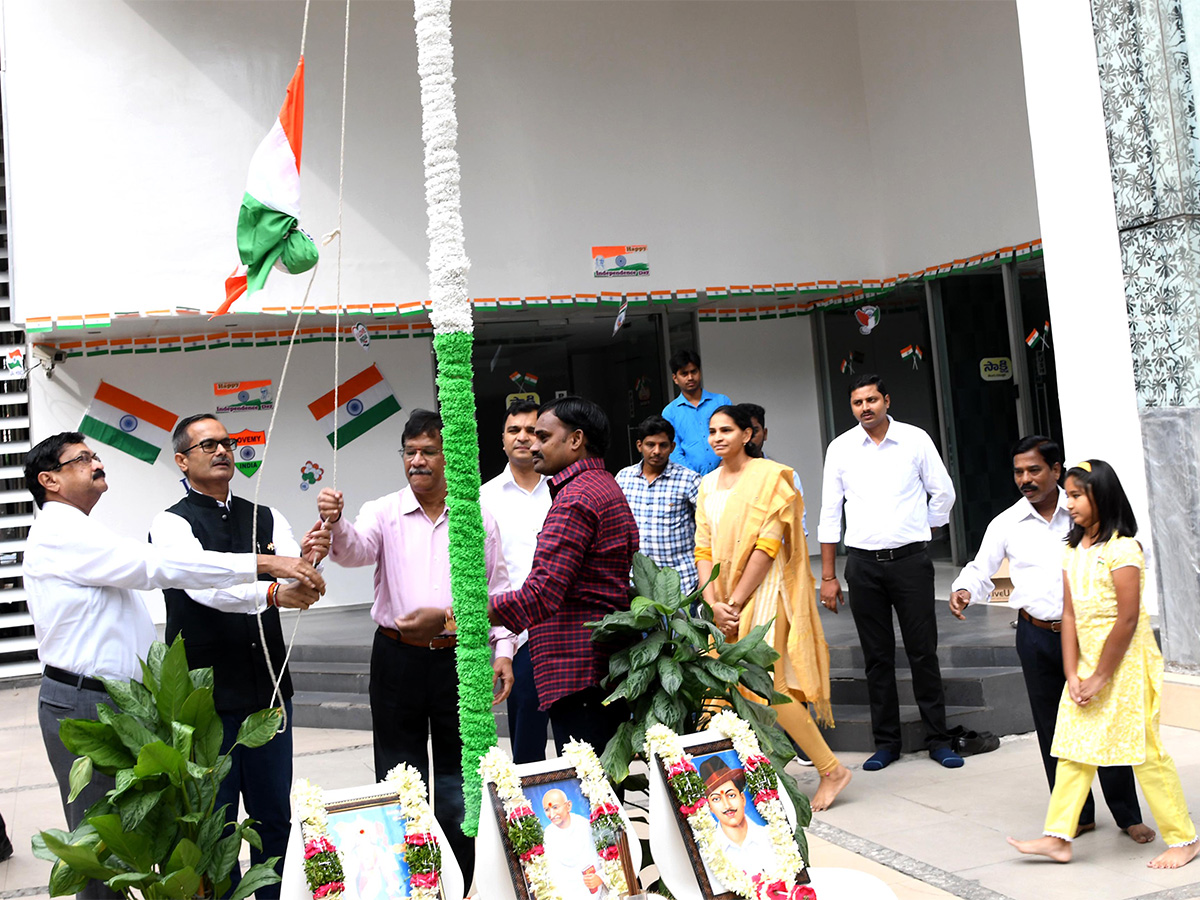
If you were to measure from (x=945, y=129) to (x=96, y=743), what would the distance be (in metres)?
8.94

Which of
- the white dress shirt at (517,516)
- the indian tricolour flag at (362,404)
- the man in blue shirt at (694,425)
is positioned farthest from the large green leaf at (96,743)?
the indian tricolour flag at (362,404)

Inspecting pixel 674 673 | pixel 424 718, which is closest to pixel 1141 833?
pixel 674 673

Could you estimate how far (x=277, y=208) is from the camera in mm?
3016

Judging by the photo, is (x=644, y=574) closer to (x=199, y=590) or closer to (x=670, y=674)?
(x=670, y=674)

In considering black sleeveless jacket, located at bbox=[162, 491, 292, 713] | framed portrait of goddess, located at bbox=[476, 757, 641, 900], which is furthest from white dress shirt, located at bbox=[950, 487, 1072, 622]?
black sleeveless jacket, located at bbox=[162, 491, 292, 713]

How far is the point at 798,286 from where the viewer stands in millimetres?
10414

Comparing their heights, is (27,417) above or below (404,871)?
above

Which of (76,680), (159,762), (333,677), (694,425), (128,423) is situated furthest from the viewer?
(128,423)

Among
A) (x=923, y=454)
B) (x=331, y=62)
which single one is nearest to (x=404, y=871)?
(x=923, y=454)

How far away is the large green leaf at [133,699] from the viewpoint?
285cm

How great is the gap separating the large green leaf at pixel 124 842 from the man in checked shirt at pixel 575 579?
1.02m

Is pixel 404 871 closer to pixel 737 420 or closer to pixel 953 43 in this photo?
pixel 737 420

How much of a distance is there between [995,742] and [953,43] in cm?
660

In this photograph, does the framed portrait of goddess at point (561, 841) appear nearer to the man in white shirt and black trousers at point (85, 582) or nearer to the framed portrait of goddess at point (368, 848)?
the framed portrait of goddess at point (368, 848)
